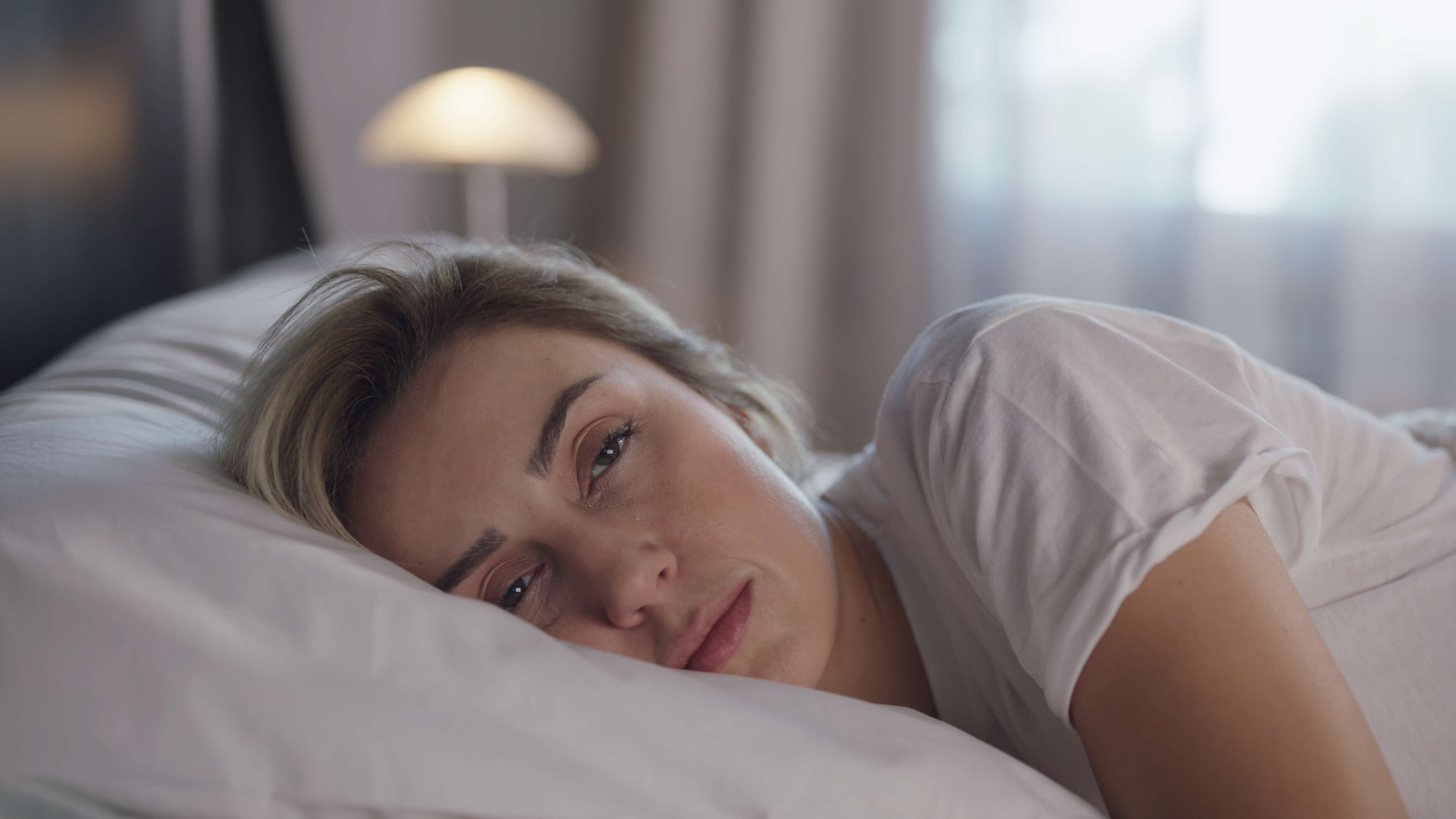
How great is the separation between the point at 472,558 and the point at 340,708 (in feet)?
0.63

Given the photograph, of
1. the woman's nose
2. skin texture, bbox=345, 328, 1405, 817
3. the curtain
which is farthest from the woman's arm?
the curtain

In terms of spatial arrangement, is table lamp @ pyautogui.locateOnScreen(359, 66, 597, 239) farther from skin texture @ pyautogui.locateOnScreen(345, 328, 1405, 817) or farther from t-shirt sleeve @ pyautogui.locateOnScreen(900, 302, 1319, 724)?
t-shirt sleeve @ pyautogui.locateOnScreen(900, 302, 1319, 724)

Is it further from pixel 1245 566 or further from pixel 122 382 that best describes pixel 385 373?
pixel 1245 566

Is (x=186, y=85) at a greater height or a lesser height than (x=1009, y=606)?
greater

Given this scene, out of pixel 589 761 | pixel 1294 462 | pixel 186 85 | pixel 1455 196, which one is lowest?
pixel 589 761

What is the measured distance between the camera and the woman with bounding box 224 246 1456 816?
1.93 ft

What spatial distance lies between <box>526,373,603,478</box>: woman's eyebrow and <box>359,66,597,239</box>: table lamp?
1.49m

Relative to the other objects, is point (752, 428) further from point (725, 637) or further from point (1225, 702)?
point (1225, 702)

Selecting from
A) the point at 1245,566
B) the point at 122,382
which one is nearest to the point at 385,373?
the point at 122,382

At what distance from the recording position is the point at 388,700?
0.57 meters

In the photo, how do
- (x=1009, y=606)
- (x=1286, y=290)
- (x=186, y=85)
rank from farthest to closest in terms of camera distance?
(x=1286, y=290), (x=186, y=85), (x=1009, y=606)

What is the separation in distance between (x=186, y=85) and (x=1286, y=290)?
98.2 inches

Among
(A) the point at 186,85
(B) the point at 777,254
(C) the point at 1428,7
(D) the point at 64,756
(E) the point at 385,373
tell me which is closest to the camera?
(D) the point at 64,756

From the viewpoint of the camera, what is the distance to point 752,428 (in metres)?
1.04
